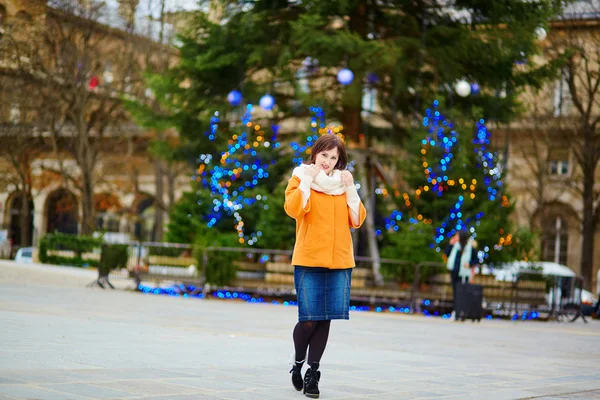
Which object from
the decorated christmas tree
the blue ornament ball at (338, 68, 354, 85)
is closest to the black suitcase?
the decorated christmas tree

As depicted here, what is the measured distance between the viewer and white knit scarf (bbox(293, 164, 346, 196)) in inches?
316

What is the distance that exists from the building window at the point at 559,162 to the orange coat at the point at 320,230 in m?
42.4

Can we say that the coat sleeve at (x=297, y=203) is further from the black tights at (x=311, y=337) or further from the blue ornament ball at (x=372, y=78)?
the blue ornament ball at (x=372, y=78)

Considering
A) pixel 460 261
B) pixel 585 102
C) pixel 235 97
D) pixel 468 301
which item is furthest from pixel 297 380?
pixel 585 102

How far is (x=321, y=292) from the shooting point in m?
8.04

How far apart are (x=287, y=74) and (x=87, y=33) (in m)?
15.4

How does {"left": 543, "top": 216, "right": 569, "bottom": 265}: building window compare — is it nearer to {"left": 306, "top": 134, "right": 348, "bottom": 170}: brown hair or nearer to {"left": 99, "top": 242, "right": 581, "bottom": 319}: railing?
{"left": 99, "top": 242, "right": 581, "bottom": 319}: railing

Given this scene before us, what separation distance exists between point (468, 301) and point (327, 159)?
571 inches

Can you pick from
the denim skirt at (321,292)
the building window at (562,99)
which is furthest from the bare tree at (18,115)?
the denim skirt at (321,292)

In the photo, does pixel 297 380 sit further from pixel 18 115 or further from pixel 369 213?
pixel 18 115

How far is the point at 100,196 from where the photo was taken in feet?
176

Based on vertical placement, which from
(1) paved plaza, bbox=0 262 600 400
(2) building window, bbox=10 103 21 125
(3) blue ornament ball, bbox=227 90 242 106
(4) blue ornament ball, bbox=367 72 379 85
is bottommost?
(1) paved plaza, bbox=0 262 600 400

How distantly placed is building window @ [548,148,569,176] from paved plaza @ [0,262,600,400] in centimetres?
3089

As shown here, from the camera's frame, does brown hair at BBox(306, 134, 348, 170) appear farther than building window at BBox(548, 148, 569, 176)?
No
